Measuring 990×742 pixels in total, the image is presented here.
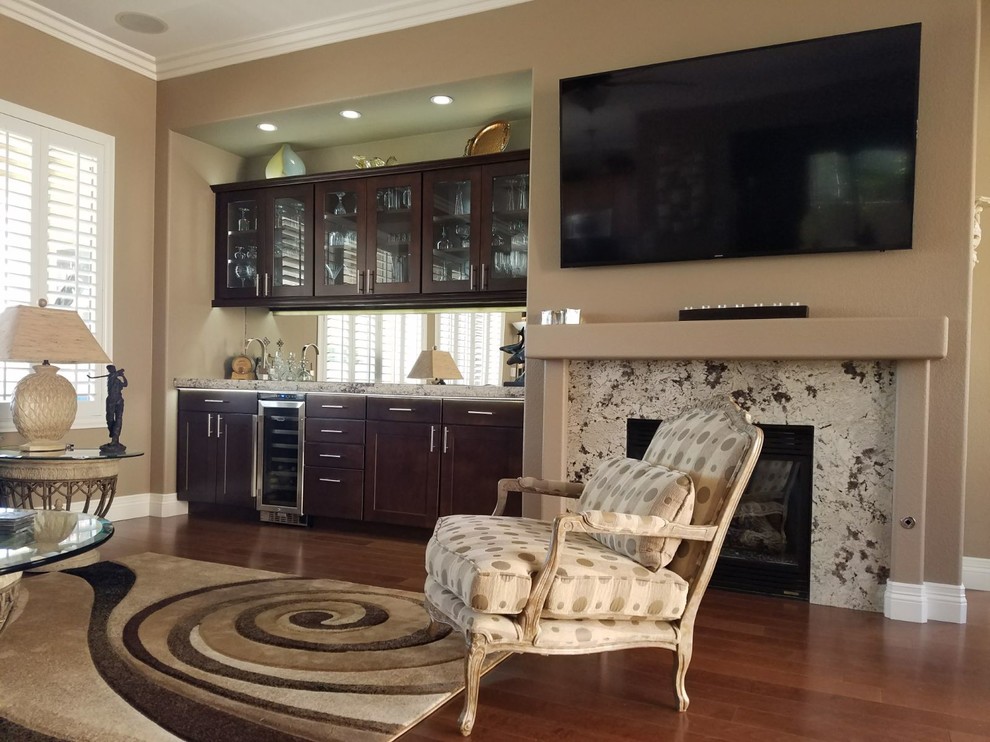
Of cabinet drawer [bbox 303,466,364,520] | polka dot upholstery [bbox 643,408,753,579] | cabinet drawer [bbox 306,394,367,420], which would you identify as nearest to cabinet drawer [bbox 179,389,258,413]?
cabinet drawer [bbox 306,394,367,420]

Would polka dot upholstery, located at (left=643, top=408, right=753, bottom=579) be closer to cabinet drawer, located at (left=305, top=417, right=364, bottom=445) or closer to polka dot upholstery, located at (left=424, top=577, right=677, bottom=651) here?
polka dot upholstery, located at (left=424, top=577, right=677, bottom=651)

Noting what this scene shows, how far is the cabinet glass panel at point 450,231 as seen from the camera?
15.1 ft

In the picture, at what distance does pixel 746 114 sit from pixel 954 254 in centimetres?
108

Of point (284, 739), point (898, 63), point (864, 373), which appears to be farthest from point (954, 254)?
point (284, 739)

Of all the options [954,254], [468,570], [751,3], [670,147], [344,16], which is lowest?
[468,570]

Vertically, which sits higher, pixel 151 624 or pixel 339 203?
pixel 339 203

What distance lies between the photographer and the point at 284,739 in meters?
1.94

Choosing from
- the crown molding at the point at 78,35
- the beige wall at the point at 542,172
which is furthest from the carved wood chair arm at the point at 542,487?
the crown molding at the point at 78,35

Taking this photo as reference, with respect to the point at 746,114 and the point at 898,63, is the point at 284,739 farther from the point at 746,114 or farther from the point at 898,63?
the point at 898,63

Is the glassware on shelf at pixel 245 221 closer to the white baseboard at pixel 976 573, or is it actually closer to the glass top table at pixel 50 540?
the glass top table at pixel 50 540

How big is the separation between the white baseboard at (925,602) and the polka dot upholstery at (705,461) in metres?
1.44

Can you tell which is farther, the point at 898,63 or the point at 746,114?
the point at 746,114

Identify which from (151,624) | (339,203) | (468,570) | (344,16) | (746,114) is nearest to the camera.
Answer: (468,570)

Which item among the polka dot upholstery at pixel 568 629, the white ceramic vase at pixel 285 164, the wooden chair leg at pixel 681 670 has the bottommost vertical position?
the wooden chair leg at pixel 681 670
